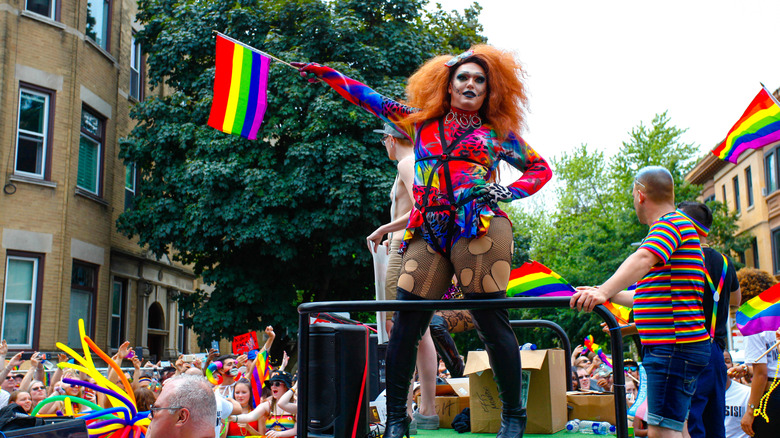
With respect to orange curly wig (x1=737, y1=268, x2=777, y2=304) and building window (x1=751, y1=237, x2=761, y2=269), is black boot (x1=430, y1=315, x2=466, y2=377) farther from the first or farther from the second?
building window (x1=751, y1=237, x2=761, y2=269)

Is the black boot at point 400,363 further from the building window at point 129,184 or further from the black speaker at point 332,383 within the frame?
the building window at point 129,184

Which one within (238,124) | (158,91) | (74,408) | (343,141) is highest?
(158,91)

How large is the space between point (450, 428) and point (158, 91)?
1996 cm

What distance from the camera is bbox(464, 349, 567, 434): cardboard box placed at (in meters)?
4.46

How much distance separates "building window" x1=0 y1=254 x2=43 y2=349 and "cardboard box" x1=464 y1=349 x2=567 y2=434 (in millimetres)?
14201

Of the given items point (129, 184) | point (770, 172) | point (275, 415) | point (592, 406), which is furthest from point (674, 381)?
point (770, 172)

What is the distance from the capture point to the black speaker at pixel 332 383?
3.09 metres

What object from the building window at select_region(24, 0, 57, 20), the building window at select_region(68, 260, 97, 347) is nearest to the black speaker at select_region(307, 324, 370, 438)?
the building window at select_region(68, 260, 97, 347)

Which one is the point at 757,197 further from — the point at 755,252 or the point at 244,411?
the point at 244,411

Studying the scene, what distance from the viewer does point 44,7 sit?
1706cm

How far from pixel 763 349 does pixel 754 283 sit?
0.63m

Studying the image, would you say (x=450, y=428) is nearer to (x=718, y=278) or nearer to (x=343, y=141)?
(x=718, y=278)

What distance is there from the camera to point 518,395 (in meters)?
3.08

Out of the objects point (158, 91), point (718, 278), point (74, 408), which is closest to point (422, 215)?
point (718, 278)
